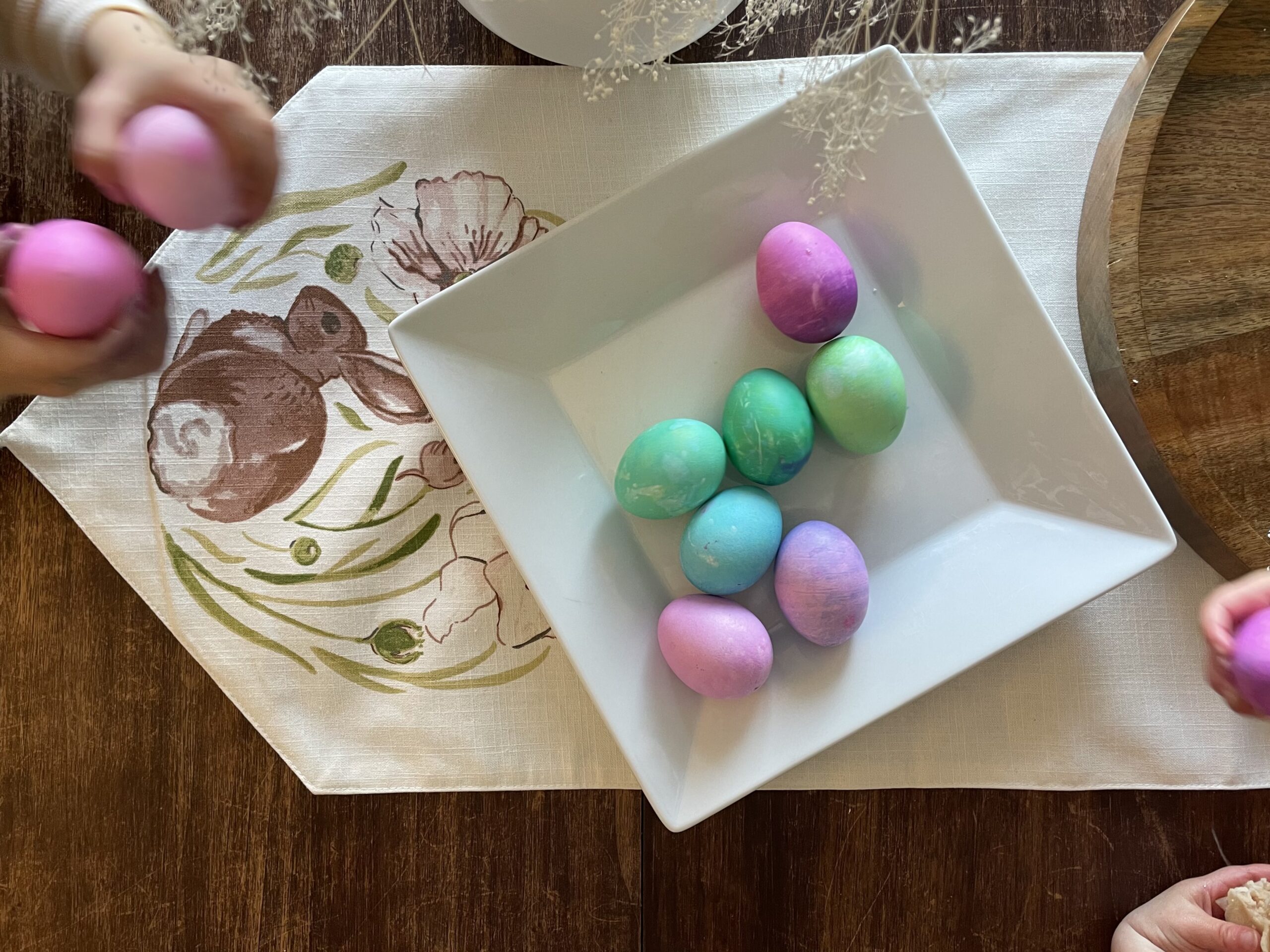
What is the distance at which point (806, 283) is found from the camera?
591mm

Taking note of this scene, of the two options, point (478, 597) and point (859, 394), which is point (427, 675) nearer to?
point (478, 597)

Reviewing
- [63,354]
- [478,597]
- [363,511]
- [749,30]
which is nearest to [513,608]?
[478,597]

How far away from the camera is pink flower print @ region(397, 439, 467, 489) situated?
26.7 inches

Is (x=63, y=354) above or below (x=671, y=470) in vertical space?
above

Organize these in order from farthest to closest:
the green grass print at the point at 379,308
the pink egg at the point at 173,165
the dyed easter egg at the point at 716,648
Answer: the green grass print at the point at 379,308 < the dyed easter egg at the point at 716,648 < the pink egg at the point at 173,165

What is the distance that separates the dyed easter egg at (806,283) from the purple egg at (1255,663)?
32 centimetres

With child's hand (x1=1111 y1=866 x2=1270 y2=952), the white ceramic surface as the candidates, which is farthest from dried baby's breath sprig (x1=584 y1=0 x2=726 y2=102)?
child's hand (x1=1111 y1=866 x2=1270 y2=952)

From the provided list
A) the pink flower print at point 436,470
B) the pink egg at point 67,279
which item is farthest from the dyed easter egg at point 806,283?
the pink egg at point 67,279

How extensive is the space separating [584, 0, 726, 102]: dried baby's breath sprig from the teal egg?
0.28 metres

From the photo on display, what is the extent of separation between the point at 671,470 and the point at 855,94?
0.86 ft

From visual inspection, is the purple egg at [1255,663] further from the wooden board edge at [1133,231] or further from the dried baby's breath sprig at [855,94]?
the dried baby's breath sprig at [855,94]

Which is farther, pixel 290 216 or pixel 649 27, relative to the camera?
pixel 290 216

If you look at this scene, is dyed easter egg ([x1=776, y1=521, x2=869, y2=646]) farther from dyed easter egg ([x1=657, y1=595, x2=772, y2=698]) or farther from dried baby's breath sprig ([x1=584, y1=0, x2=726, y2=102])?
dried baby's breath sprig ([x1=584, y1=0, x2=726, y2=102])

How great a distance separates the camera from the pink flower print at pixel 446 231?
684mm
